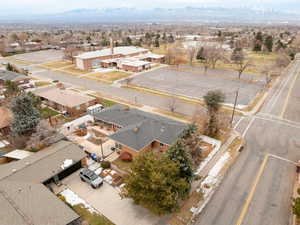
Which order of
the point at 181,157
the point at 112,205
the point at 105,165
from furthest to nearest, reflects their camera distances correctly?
the point at 105,165
the point at 112,205
the point at 181,157

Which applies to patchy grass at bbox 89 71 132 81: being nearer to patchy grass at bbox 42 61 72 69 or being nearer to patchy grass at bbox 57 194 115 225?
patchy grass at bbox 42 61 72 69

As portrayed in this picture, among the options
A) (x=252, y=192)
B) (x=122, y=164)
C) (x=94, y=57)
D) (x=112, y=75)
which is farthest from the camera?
(x=94, y=57)

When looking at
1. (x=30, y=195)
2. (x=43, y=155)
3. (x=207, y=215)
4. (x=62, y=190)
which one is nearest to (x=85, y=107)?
(x=43, y=155)

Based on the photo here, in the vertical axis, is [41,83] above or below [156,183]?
below

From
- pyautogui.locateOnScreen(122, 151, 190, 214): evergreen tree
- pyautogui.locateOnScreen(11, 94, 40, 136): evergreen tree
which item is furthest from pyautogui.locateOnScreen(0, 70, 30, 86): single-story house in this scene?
pyautogui.locateOnScreen(122, 151, 190, 214): evergreen tree

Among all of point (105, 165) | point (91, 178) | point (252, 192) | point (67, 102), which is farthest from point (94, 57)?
point (252, 192)

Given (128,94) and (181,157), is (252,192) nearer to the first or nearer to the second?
(181,157)

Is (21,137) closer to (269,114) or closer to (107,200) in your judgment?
(107,200)
